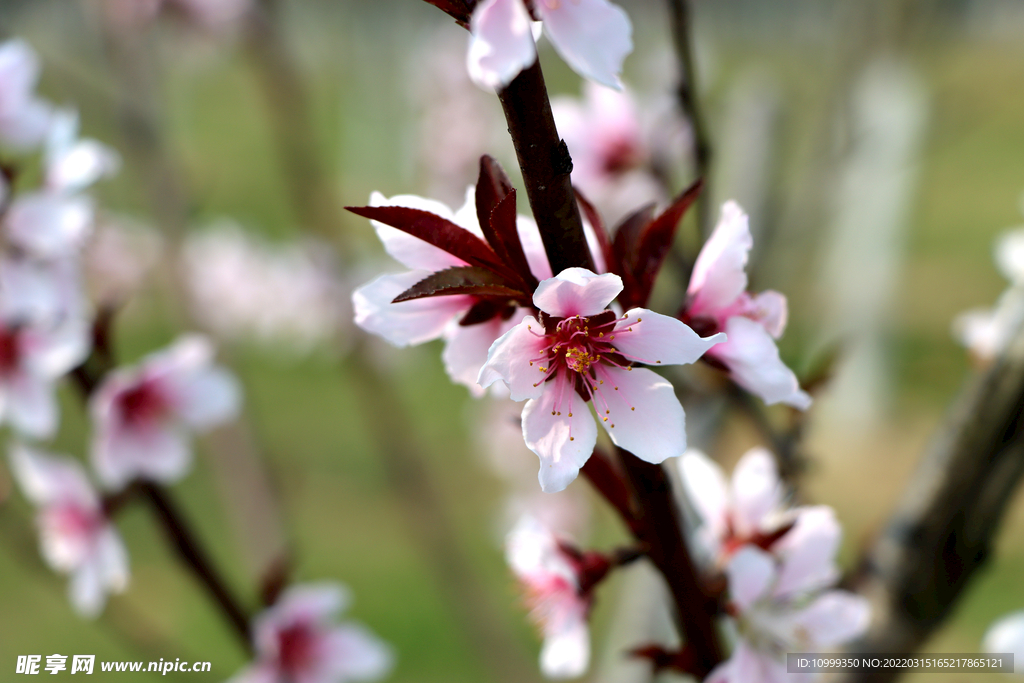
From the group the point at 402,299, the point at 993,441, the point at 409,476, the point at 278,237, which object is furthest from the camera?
the point at 278,237

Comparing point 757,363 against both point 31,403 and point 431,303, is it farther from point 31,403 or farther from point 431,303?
point 31,403

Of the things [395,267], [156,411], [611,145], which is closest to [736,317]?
[611,145]

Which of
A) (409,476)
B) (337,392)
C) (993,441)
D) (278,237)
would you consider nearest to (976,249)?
(337,392)

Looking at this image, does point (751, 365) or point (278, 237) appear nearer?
point (751, 365)

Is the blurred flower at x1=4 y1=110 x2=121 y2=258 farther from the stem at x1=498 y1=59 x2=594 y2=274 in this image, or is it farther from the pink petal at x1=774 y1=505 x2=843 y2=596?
the pink petal at x1=774 y1=505 x2=843 y2=596

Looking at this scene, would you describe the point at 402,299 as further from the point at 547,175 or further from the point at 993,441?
the point at 993,441

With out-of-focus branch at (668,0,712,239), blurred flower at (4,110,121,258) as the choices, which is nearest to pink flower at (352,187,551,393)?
out-of-focus branch at (668,0,712,239)
